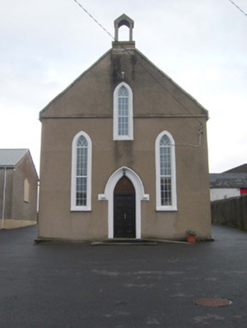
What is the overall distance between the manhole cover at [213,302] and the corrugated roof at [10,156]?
93.5 feet

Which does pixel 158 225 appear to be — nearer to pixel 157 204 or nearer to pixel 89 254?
pixel 157 204

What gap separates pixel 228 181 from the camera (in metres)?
49.0

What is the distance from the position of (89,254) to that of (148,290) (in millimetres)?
6237

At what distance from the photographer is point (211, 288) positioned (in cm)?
738

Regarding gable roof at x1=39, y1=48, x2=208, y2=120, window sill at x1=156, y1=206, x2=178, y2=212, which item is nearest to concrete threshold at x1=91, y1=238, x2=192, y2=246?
window sill at x1=156, y1=206, x2=178, y2=212

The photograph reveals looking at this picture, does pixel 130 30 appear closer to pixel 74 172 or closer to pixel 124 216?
pixel 74 172

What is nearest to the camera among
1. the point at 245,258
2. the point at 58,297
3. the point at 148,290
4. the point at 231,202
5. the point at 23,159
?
the point at 58,297

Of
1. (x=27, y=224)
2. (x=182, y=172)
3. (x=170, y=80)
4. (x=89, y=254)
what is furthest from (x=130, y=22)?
(x=27, y=224)

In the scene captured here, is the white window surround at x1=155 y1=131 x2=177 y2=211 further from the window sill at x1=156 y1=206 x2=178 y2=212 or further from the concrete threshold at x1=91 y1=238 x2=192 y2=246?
the concrete threshold at x1=91 y1=238 x2=192 y2=246

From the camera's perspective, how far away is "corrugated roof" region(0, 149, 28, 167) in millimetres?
32875

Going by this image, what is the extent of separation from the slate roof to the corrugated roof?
24.7 metres

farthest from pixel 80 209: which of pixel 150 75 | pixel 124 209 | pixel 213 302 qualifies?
pixel 213 302

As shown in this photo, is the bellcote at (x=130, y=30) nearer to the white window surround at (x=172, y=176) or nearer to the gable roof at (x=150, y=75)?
the gable roof at (x=150, y=75)

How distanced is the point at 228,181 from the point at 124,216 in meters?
34.0
